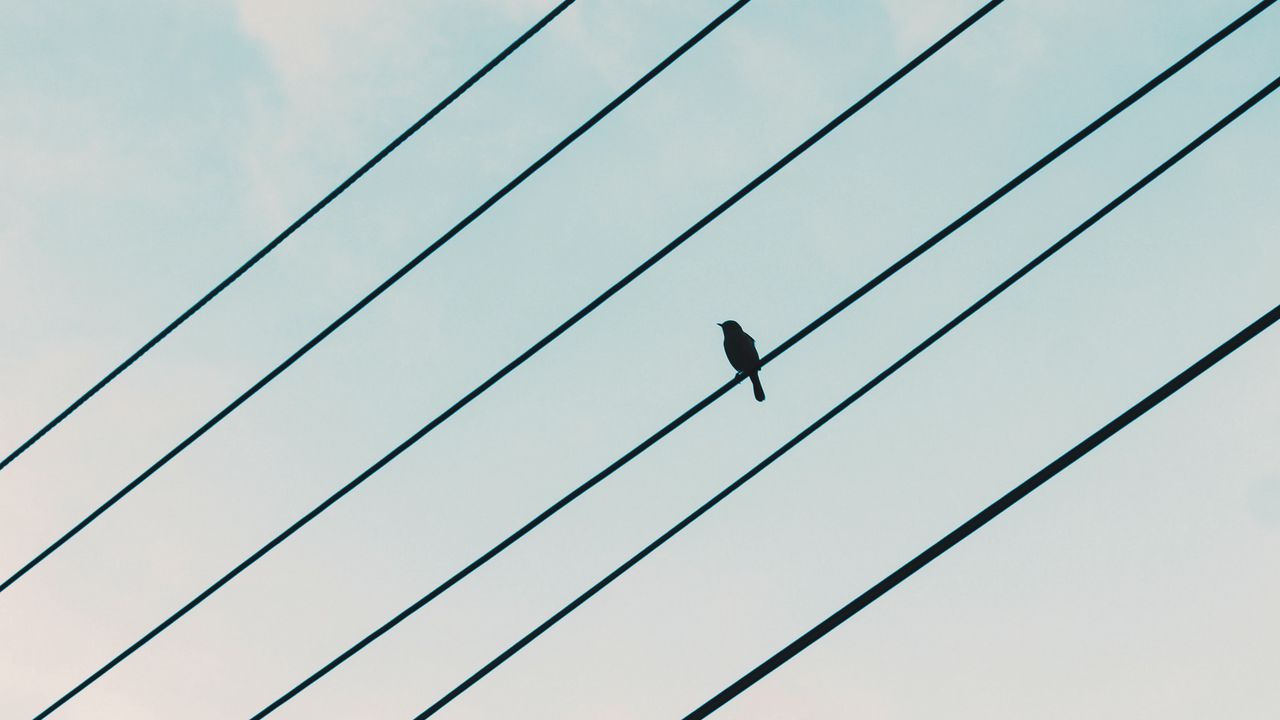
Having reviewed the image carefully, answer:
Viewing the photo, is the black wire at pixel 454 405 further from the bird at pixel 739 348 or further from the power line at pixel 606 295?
the bird at pixel 739 348

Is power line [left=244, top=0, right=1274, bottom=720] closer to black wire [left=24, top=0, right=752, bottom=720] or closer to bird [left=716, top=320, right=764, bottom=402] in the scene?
black wire [left=24, top=0, right=752, bottom=720]

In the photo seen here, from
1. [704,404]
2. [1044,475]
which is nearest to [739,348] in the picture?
[704,404]

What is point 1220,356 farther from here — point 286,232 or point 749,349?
point 749,349

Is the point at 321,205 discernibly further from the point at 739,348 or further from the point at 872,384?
the point at 739,348

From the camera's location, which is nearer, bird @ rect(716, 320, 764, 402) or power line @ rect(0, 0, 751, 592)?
power line @ rect(0, 0, 751, 592)

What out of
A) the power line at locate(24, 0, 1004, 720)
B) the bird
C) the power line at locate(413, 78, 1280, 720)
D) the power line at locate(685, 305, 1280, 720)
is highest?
the bird

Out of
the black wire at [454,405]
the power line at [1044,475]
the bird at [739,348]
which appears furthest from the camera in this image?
the bird at [739,348]

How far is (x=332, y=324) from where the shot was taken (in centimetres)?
550

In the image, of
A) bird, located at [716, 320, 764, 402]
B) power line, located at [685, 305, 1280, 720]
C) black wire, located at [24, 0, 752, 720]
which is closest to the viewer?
power line, located at [685, 305, 1280, 720]

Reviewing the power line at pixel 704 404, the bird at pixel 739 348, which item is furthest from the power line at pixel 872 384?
the bird at pixel 739 348

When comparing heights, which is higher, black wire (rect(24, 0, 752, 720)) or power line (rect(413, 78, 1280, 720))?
black wire (rect(24, 0, 752, 720))

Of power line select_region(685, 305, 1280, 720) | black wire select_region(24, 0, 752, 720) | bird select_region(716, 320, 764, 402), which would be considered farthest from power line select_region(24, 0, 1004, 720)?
bird select_region(716, 320, 764, 402)

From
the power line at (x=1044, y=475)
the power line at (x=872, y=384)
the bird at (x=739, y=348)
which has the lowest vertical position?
the power line at (x=1044, y=475)

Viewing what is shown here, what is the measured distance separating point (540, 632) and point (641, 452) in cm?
79
